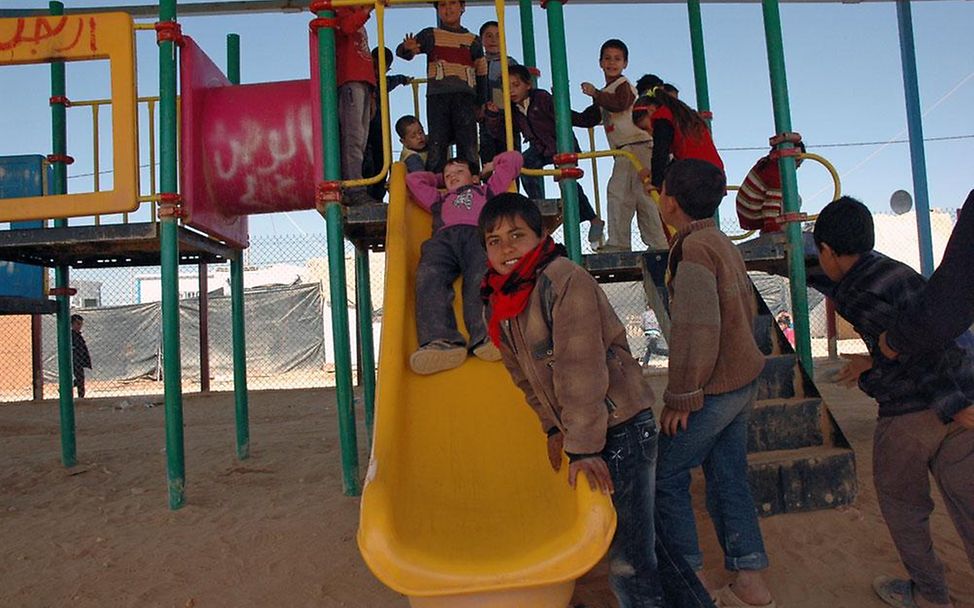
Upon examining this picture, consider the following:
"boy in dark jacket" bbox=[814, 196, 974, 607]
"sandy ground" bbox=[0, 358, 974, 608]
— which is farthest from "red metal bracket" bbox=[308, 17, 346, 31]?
"boy in dark jacket" bbox=[814, 196, 974, 607]

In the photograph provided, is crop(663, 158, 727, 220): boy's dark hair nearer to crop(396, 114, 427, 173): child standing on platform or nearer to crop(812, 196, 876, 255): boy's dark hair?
crop(812, 196, 876, 255): boy's dark hair

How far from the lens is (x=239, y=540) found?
3688 mm

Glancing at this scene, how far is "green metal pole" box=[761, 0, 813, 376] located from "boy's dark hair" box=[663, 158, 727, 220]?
1.92 m

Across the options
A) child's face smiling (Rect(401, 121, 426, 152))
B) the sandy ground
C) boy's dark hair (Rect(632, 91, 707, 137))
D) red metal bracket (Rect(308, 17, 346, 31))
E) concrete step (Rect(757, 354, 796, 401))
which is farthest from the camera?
child's face smiling (Rect(401, 121, 426, 152))

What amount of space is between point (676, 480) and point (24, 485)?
4.60 metres

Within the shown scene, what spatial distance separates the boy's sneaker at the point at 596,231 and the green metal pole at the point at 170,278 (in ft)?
8.97

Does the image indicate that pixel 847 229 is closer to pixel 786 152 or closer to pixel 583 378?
pixel 583 378

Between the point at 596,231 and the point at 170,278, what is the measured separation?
111 inches

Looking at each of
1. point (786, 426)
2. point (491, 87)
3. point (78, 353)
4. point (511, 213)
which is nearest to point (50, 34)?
point (491, 87)

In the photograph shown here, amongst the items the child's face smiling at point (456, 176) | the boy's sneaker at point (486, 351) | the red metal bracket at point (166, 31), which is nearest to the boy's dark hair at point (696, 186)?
the boy's sneaker at point (486, 351)

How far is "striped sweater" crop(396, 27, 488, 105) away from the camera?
5.39 meters

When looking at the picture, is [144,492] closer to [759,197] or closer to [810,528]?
[810,528]

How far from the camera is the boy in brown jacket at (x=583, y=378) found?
6.73 ft

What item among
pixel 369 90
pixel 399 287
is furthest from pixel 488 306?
pixel 369 90
